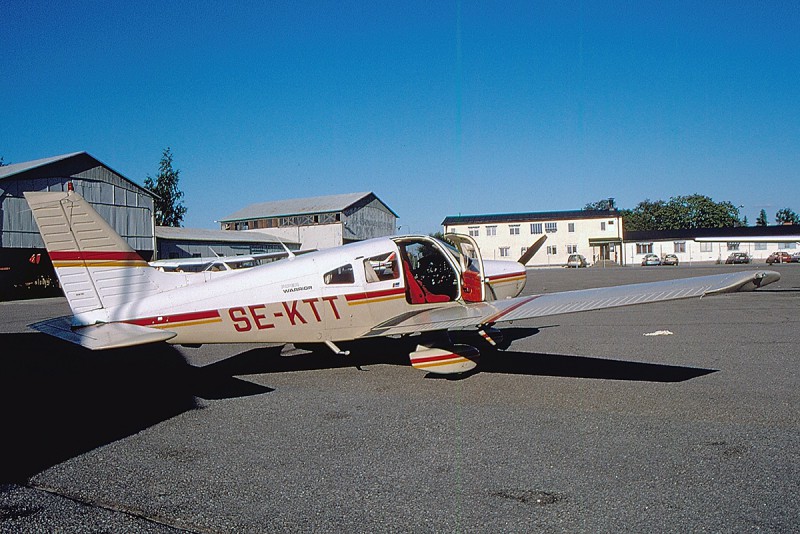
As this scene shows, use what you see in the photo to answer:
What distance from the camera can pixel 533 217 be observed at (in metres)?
81.0

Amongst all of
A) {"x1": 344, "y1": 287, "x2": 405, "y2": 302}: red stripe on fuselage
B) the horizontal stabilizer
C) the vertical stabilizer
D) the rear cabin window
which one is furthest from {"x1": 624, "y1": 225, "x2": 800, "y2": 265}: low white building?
the horizontal stabilizer

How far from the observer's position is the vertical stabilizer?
22.7 ft

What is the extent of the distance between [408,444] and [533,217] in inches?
3106

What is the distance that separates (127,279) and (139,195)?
101 ft

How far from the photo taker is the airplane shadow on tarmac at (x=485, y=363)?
761cm

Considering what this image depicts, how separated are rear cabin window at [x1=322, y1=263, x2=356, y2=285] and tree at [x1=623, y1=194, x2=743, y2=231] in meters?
117

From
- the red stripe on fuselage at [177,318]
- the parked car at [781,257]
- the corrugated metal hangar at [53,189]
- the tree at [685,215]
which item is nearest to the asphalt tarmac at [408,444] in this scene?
the red stripe on fuselage at [177,318]

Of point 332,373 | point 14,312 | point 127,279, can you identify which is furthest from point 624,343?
point 14,312

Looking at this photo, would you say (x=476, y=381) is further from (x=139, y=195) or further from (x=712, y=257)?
(x=712, y=257)

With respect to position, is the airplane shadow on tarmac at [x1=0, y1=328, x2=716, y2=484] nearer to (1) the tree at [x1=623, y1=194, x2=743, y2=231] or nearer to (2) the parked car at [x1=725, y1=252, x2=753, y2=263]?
(2) the parked car at [x1=725, y1=252, x2=753, y2=263]

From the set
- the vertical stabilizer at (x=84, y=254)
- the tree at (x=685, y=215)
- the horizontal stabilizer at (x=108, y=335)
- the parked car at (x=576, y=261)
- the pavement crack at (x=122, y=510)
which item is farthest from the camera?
the tree at (x=685, y=215)

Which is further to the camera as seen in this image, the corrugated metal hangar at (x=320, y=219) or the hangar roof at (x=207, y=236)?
the corrugated metal hangar at (x=320, y=219)

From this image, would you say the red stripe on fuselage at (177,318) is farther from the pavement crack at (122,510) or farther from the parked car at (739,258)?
the parked car at (739,258)

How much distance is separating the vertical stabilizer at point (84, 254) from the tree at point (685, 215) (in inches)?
4688
